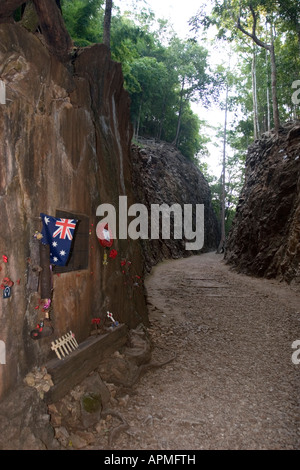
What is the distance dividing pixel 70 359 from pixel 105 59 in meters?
6.65

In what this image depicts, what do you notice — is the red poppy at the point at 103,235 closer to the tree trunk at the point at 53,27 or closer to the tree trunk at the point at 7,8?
the tree trunk at the point at 53,27

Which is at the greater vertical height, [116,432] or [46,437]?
[46,437]

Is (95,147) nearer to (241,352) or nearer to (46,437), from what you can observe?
(46,437)

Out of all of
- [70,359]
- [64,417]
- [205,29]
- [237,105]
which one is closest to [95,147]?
[70,359]

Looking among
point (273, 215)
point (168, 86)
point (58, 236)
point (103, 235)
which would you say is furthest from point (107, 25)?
point (168, 86)

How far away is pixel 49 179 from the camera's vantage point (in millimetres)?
4695

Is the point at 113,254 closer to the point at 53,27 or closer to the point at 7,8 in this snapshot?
the point at 53,27

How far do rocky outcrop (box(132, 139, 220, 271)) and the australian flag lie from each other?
38.0 ft

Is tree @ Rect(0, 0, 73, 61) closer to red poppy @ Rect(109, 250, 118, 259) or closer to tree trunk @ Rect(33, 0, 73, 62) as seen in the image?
tree trunk @ Rect(33, 0, 73, 62)

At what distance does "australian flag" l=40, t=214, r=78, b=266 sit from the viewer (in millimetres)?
4414

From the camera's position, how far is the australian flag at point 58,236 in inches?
174

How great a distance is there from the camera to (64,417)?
405 centimetres

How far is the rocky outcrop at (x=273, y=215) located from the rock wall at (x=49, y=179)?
957 centimetres

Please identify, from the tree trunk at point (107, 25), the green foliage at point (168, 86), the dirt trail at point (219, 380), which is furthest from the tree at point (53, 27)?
the green foliage at point (168, 86)
